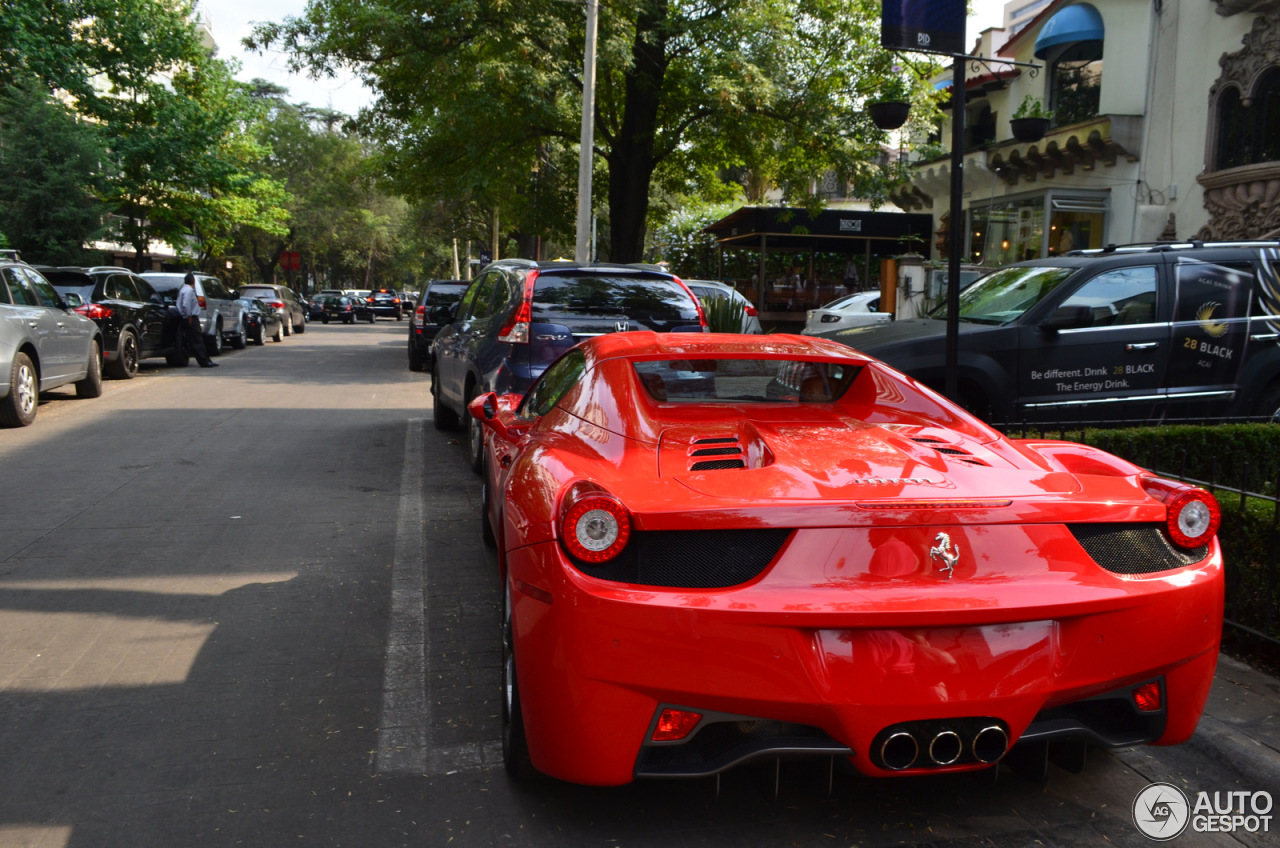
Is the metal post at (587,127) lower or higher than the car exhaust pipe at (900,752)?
higher

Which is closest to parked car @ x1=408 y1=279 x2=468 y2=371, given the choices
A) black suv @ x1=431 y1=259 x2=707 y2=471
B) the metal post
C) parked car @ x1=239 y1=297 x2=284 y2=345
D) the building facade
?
the metal post

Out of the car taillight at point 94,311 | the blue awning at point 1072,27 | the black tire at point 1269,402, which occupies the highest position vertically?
the blue awning at point 1072,27

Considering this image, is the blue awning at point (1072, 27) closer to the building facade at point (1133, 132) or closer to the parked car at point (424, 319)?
the building facade at point (1133, 132)

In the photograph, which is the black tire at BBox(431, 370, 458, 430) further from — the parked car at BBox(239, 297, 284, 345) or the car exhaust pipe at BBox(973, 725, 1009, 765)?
the parked car at BBox(239, 297, 284, 345)

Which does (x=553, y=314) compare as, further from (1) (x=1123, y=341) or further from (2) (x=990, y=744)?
(2) (x=990, y=744)

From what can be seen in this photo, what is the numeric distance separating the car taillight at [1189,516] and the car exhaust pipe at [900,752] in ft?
3.42

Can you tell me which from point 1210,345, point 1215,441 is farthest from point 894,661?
point 1210,345

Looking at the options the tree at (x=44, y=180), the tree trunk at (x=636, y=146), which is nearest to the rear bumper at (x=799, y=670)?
the tree trunk at (x=636, y=146)

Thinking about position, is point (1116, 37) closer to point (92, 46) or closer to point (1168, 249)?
point (1168, 249)

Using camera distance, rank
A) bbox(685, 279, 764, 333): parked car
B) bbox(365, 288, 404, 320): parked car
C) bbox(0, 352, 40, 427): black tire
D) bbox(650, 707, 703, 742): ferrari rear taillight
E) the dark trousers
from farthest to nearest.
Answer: bbox(365, 288, 404, 320): parked car
the dark trousers
bbox(685, 279, 764, 333): parked car
bbox(0, 352, 40, 427): black tire
bbox(650, 707, 703, 742): ferrari rear taillight

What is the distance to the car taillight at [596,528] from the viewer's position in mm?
2863

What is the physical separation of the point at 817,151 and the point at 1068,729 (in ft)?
65.5

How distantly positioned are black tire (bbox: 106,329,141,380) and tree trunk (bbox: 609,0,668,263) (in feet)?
31.2

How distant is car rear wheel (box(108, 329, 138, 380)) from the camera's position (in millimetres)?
16266
